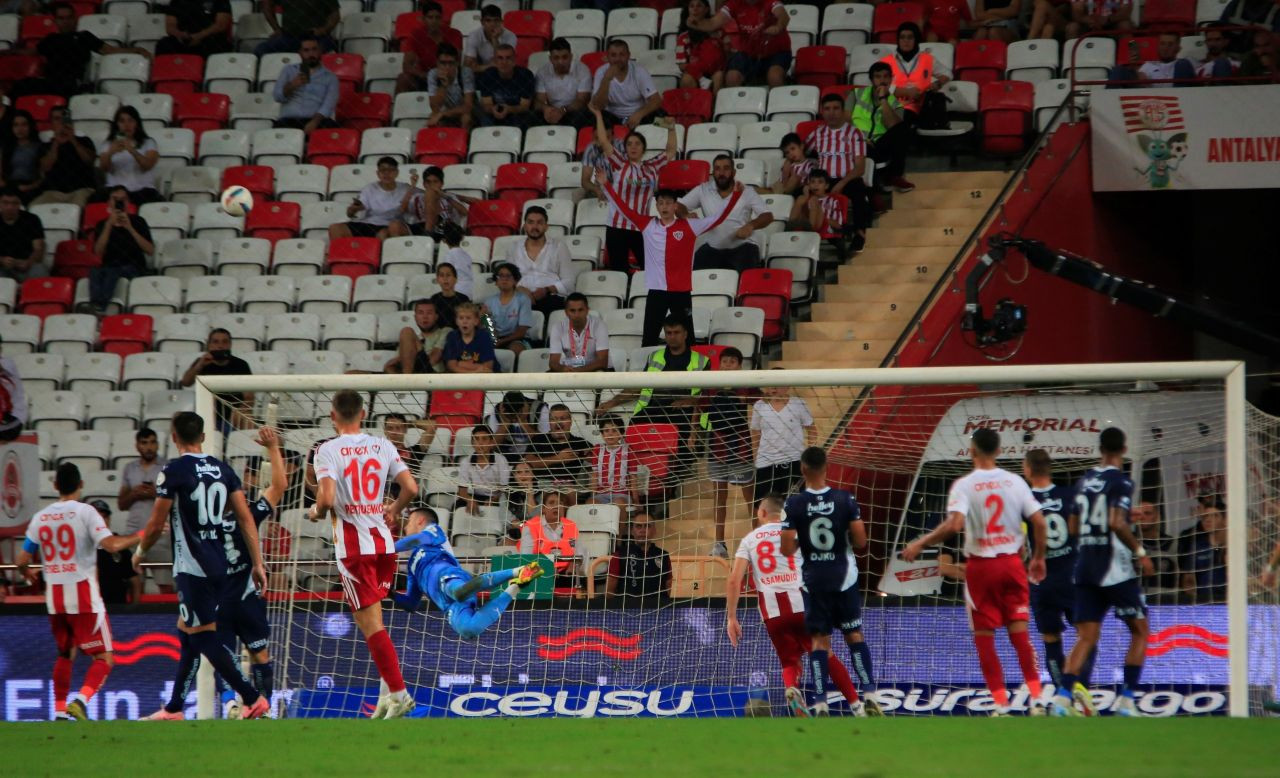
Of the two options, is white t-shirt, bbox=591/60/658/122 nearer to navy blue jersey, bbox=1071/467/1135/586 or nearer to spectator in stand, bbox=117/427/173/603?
spectator in stand, bbox=117/427/173/603

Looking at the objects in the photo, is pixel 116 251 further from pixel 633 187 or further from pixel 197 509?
pixel 197 509

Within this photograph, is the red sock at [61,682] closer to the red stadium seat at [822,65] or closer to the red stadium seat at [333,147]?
the red stadium seat at [333,147]

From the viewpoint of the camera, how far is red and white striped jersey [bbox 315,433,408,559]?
26.7 ft

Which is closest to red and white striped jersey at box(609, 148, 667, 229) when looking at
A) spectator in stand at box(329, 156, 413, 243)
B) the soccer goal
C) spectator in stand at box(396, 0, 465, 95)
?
spectator in stand at box(329, 156, 413, 243)

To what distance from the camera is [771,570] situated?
9.88m

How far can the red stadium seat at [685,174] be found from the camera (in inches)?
560

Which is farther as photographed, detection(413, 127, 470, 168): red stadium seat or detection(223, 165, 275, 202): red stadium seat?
detection(223, 165, 275, 202): red stadium seat

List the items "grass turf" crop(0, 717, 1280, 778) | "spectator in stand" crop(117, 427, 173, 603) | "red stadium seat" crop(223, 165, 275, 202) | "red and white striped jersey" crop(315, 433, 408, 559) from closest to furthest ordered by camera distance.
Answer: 1. "grass turf" crop(0, 717, 1280, 778)
2. "red and white striped jersey" crop(315, 433, 408, 559)
3. "spectator in stand" crop(117, 427, 173, 603)
4. "red stadium seat" crop(223, 165, 275, 202)

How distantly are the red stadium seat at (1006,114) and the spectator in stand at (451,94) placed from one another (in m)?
5.19

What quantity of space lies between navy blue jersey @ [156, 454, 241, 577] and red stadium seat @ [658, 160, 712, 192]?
6.72m

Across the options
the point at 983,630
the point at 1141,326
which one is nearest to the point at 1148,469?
the point at 983,630

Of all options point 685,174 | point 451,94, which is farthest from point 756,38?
point 451,94

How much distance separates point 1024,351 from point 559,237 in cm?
428

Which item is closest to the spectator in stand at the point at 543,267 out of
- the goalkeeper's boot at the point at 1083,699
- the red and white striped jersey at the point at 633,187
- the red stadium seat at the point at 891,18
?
the red and white striped jersey at the point at 633,187
